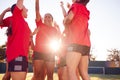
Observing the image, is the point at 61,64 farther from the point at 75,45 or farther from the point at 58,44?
the point at 75,45

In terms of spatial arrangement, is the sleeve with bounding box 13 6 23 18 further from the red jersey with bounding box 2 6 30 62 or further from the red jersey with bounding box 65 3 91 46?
the red jersey with bounding box 65 3 91 46

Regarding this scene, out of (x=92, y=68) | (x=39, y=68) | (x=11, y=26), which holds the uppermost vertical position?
(x=11, y=26)

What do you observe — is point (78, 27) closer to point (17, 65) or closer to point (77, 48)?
point (77, 48)

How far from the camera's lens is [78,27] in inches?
198

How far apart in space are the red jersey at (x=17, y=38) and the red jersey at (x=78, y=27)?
816mm

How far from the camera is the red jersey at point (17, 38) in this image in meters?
4.75

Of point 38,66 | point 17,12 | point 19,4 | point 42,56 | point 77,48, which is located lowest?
point 38,66

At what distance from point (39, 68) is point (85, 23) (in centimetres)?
272

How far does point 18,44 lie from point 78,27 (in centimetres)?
114

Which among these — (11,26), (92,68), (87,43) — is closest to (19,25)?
(11,26)

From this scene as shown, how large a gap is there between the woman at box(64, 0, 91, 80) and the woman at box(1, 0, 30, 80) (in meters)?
0.77

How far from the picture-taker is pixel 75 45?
4.90m

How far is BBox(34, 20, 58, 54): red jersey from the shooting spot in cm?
751

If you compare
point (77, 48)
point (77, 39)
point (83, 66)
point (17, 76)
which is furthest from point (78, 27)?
point (17, 76)
